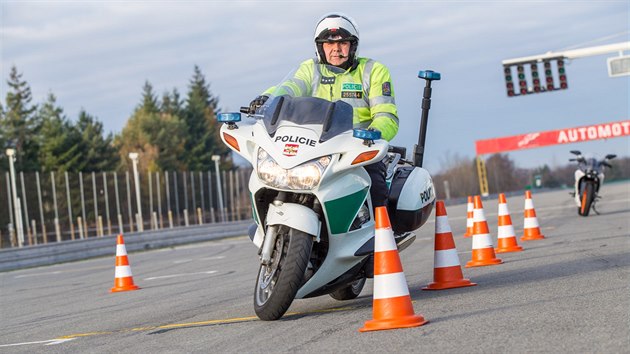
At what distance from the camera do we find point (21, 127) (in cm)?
8769

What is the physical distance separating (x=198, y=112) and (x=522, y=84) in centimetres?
7490

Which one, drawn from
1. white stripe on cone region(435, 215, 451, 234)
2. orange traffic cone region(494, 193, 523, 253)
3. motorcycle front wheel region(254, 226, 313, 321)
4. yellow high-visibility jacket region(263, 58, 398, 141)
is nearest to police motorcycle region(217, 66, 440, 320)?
motorcycle front wheel region(254, 226, 313, 321)

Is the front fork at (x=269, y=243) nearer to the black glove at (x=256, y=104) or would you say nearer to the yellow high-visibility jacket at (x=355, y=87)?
the black glove at (x=256, y=104)

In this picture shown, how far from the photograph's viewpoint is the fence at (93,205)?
193 ft

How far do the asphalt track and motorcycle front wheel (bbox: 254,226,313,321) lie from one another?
0.14 meters

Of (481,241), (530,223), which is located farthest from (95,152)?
(481,241)

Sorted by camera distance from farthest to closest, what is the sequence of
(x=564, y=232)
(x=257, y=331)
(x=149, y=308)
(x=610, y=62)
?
(x=610, y=62) → (x=564, y=232) → (x=149, y=308) → (x=257, y=331)

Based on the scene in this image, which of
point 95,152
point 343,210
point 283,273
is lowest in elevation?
point 283,273

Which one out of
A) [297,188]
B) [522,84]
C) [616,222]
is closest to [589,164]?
[616,222]

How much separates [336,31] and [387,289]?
101 inches

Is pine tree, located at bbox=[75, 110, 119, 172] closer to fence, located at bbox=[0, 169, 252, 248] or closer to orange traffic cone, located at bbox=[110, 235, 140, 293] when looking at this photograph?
fence, located at bbox=[0, 169, 252, 248]

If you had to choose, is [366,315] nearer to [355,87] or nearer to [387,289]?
[387,289]

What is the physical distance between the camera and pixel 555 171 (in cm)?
11462

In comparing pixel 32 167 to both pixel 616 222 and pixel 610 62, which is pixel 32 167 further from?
pixel 616 222
